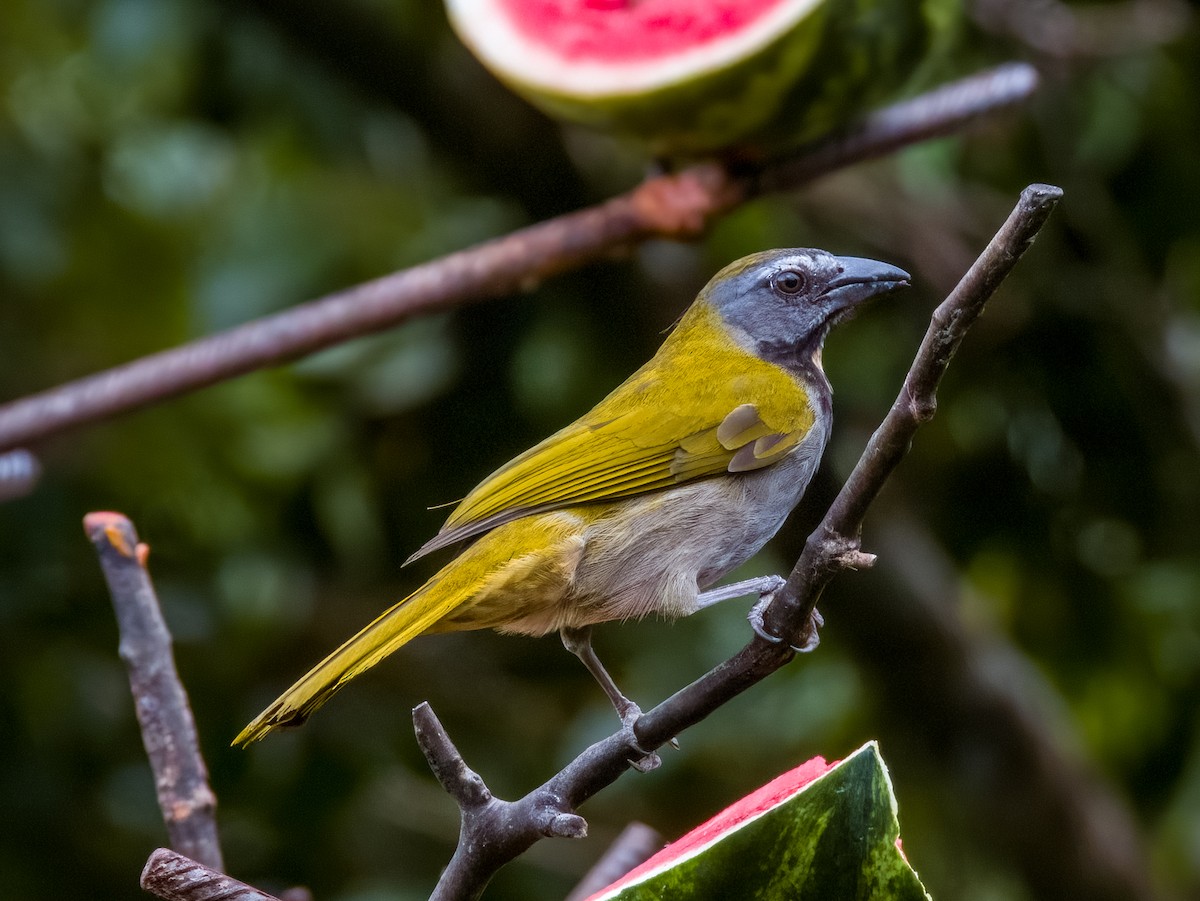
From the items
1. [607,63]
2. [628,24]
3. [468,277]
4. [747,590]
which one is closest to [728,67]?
[607,63]

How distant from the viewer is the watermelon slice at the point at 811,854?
853mm

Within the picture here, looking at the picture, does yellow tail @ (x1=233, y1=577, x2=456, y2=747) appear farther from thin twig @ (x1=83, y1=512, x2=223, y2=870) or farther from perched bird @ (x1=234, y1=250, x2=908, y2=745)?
thin twig @ (x1=83, y1=512, x2=223, y2=870)

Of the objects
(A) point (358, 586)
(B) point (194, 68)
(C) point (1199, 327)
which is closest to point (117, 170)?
(B) point (194, 68)

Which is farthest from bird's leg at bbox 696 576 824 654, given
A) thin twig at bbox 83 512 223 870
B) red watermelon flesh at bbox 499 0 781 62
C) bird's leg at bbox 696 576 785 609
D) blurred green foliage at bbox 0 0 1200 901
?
blurred green foliage at bbox 0 0 1200 901

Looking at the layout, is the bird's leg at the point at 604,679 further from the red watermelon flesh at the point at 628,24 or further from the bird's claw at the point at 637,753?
the red watermelon flesh at the point at 628,24

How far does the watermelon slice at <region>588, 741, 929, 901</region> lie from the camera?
33.6 inches

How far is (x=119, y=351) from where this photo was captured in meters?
3.10

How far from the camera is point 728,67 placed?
1776 millimetres

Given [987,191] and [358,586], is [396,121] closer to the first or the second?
[358,586]

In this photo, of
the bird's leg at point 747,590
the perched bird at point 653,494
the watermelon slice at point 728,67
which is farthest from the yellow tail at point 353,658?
the watermelon slice at point 728,67

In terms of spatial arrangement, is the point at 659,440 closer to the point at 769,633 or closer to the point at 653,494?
the point at 653,494

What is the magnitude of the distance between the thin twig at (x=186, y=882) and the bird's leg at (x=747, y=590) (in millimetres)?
438

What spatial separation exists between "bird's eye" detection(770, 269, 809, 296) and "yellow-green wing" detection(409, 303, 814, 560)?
86 millimetres

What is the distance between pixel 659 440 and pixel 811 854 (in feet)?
1.96
